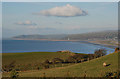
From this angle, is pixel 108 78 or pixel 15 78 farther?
pixel 15 78

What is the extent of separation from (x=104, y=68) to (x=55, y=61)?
20355mm

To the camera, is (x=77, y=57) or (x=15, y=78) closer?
(x=15, y=78)

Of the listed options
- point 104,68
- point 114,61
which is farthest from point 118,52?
point 104,68

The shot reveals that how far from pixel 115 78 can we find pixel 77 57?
31.5 m

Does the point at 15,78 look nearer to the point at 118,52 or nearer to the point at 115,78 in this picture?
the point at 115,78

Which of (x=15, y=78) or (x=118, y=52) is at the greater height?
(x=118, y=52)

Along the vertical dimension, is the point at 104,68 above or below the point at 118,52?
below

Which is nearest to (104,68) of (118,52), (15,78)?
(118,52)

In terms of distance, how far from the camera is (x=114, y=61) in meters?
22.3

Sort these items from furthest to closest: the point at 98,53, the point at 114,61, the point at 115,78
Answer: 1. the point at 98,53
2. the point at 114,61
3. the point at 115,78

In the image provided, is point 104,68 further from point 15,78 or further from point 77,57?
point 77,57

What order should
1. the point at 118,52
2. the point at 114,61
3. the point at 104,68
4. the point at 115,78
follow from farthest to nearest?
the point at 118,52, the point at 114,61, the point at 104,68, the point at 115,78

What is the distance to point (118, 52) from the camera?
2578 centimetres

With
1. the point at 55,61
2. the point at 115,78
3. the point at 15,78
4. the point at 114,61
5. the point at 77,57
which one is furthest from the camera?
the point at 77,57
